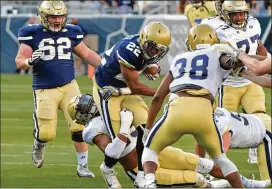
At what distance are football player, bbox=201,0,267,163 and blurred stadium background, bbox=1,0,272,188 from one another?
2.24 feet

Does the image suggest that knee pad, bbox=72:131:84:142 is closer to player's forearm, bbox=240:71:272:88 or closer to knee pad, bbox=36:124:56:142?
knee pad, bbox=36:124:56:142

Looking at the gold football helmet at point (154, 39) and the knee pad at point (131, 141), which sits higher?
the gold football helmet at point (154, 39)

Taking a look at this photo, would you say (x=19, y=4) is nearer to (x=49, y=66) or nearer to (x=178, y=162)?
(x=49, y=66)

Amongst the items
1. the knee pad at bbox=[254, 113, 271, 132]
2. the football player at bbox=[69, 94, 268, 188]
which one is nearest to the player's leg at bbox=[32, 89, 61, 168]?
the football player at bbox=[69, 94, 268, 188]

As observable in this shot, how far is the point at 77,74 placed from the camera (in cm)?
2127

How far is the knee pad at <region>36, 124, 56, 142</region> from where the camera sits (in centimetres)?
895

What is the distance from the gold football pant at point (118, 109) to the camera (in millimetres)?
7797

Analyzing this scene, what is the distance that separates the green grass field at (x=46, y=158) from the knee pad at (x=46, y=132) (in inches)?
13.8

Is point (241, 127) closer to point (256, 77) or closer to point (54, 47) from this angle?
point (256, 77)

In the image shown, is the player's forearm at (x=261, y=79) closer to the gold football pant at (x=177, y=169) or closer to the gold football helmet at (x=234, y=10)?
the gold football pant at (x=177, y=169)

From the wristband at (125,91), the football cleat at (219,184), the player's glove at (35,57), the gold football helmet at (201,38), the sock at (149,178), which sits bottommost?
the football cleat at (219,184)

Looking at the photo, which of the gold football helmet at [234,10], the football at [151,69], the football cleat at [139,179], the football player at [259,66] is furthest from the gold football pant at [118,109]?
the football player at [259,66]

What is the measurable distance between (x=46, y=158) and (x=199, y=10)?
4.18 meters

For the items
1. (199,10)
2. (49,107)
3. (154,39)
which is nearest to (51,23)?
(49,107)
